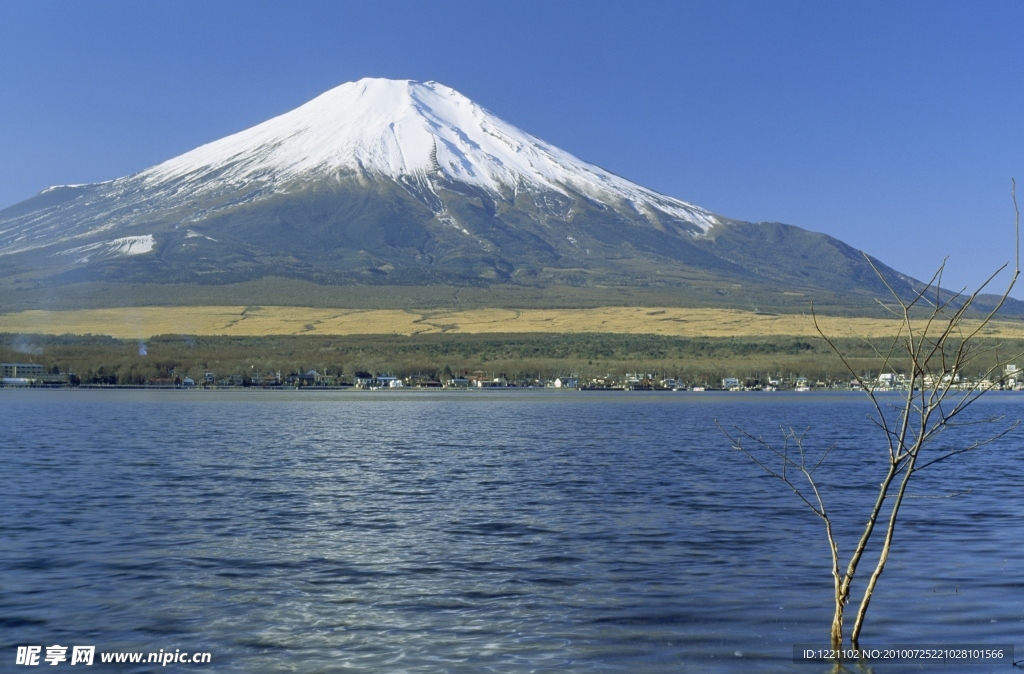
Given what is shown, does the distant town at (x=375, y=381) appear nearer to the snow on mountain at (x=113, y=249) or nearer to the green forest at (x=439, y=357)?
the green forest at (x=439, y=357)

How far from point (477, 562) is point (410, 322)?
125m

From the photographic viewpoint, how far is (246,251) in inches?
7520

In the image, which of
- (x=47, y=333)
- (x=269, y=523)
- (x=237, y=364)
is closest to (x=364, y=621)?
(x=269, y=523)

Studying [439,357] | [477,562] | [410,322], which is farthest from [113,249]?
[477,562]

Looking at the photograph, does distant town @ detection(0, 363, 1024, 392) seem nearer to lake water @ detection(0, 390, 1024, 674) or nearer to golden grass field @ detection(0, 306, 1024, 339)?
golden grass field @ detection(0, 306, 1024, 339)

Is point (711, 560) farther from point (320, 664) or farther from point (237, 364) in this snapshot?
point (237, 364)

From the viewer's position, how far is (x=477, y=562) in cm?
1302

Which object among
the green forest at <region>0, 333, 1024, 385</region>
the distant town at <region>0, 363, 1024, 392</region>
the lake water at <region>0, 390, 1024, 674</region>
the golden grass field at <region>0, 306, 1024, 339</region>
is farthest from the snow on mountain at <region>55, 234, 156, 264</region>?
the lake water at <region>0, 390, 1024, 674</region>

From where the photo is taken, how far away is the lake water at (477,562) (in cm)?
952

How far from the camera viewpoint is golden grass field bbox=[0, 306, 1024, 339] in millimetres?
125750

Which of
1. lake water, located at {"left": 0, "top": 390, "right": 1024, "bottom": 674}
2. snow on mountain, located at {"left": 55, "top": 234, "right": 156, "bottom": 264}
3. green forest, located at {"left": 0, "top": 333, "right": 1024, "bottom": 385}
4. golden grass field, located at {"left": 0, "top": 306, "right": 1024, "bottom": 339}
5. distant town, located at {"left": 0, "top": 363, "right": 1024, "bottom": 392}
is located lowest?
lake water, located at {"left": 0, "top": 390, "right": 1024, "bottom": 674}

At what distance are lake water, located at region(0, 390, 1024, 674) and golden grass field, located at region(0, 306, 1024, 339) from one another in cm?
10243

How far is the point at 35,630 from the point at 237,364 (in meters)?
95.6

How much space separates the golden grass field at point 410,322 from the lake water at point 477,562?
102 metres
